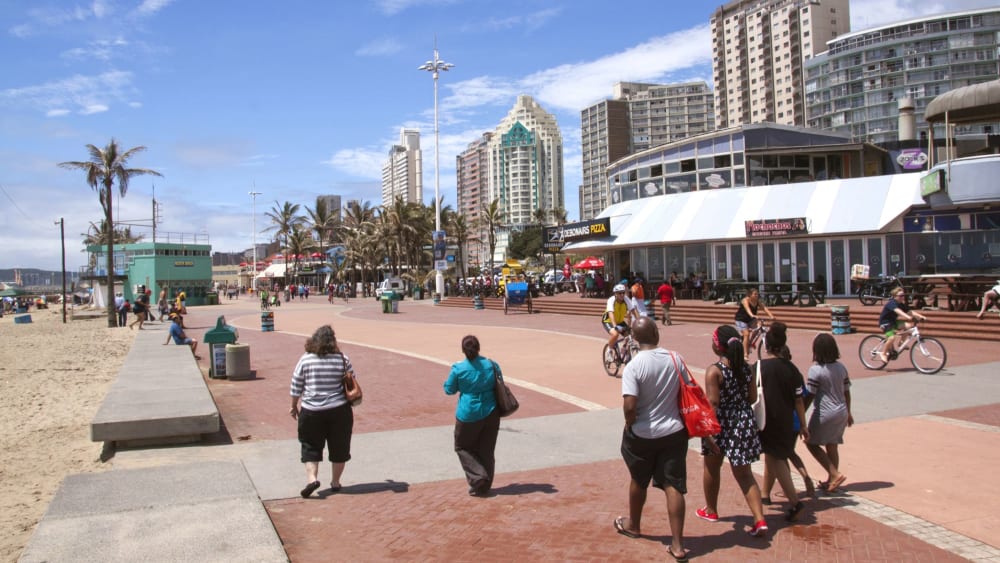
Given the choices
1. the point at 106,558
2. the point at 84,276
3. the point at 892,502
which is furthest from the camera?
the point at 84,276

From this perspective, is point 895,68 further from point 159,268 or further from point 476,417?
point 476,417

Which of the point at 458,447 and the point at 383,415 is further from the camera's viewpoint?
the point at 383,415

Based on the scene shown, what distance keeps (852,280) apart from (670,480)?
2306cm

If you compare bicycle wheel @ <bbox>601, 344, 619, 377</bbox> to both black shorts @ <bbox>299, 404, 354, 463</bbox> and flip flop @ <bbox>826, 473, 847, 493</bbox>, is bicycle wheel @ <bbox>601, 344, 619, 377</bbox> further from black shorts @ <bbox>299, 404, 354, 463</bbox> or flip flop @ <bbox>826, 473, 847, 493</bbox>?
black shorts @ <bbox>299, 404, 354, 463</bbox>

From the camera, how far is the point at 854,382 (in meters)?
11.2

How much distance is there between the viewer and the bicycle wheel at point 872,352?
12375 mm

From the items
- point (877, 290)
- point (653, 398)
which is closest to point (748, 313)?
point (653, 398)

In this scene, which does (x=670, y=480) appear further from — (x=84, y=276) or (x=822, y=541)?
(x=84, y=276)

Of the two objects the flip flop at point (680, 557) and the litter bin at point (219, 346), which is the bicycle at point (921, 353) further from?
the litter bin at point (219, 346)

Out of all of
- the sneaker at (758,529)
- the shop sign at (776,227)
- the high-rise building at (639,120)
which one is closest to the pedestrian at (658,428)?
the sneaker at (758,529)

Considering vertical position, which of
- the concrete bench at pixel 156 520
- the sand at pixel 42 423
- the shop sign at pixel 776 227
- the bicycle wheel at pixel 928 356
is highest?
the shop sign at pixel 776 227

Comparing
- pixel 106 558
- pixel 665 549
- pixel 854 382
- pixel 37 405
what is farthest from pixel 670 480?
pixel 37 405

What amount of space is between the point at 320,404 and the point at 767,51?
455 ft

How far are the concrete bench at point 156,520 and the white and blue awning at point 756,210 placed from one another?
24.1 metres
